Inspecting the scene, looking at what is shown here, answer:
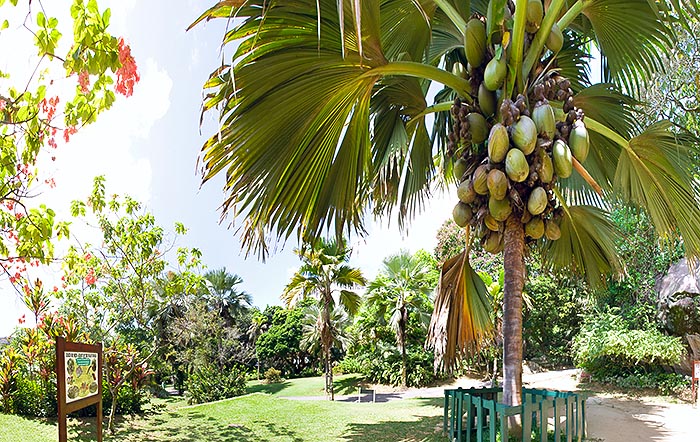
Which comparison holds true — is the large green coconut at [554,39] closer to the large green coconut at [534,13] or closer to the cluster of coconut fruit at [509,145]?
the cluster of coconut fruit at [509,145]

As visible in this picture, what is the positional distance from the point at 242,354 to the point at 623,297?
14312mm

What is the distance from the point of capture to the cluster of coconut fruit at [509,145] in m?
3.62

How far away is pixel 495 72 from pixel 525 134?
60 cm

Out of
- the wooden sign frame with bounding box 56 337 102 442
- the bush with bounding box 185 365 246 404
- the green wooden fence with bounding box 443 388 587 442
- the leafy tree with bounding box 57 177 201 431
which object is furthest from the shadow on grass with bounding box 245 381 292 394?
the wooden sign frame with bounding box 56 337 102 442

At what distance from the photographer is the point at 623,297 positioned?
12852 mm

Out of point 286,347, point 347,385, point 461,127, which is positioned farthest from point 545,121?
point 286,347

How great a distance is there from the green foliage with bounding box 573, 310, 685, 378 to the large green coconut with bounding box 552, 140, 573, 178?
366 inches

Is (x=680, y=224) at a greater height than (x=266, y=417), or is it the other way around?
(x=680, y=224)

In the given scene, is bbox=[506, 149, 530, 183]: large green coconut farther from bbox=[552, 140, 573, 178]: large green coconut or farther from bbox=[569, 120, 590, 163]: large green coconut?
bbox=[569, 120, 590, 163]: large green coconut

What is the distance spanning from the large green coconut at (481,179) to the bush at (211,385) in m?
12.0

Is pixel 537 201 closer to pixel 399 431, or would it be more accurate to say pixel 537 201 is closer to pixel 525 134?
pixel 525 134

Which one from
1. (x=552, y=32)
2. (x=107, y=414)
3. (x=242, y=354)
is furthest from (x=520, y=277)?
(x=242, y=354)

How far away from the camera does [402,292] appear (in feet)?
48.3

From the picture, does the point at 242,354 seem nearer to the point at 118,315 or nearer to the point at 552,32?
the point at 118,315
